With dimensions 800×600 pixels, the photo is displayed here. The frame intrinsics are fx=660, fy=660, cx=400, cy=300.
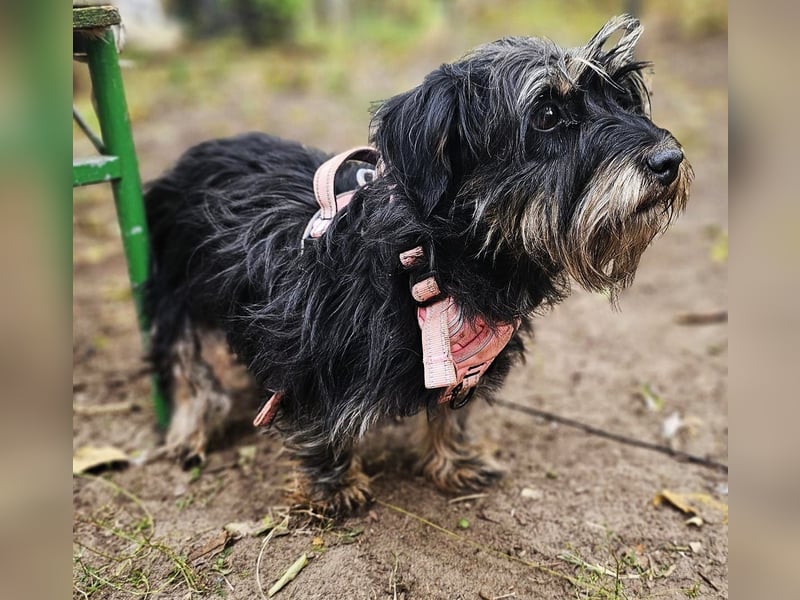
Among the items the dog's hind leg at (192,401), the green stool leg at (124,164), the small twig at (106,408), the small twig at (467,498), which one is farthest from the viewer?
the small twig at (106,408)

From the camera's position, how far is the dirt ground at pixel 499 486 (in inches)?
99.0

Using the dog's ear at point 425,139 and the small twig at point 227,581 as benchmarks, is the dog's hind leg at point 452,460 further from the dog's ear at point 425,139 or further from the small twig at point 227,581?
the dog's ear at point 425,139

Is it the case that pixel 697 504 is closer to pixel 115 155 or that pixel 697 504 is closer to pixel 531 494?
pixel 531 494

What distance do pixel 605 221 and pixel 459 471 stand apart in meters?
1.50

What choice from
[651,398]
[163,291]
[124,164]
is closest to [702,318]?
[651,398]

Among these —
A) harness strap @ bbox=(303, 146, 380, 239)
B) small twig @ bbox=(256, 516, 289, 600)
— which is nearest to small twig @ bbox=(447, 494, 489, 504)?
small twig @ bbox=(256, 516, 289, 600)

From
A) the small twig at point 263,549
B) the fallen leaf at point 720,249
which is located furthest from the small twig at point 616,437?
the fallen leaf at point 720,249

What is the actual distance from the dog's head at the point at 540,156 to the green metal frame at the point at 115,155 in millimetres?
1377
